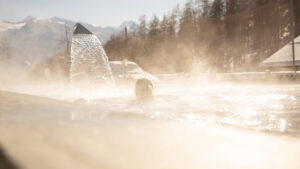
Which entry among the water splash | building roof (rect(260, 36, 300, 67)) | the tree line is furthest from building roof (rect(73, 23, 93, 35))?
the tree line

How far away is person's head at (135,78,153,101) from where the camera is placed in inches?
183

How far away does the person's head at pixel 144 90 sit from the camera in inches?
183

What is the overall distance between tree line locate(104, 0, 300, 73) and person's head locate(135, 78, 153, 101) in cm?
1744

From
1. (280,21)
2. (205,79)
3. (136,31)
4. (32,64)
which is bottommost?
(205,79)

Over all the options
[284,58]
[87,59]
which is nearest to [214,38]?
[284,58]

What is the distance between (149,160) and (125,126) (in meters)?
0.24

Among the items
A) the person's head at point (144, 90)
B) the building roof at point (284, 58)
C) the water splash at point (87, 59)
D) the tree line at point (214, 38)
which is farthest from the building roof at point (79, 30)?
the tree line at point (214, 38)

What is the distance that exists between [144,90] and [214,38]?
87.6 feet

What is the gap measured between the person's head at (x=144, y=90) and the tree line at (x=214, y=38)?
57.2 feet

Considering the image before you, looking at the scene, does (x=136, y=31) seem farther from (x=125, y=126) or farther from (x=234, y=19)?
(x=125, y=126)

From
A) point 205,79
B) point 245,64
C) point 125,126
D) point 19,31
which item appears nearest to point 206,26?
point 245,64

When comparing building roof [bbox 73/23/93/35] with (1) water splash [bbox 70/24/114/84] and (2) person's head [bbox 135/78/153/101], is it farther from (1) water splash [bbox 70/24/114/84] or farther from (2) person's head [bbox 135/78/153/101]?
(2) person's head [bbox 135/78/153/101]

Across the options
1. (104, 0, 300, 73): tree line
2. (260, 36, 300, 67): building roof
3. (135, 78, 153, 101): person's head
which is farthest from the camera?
(104, 0, 300, 73): tree line

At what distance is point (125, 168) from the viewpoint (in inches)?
15.7
